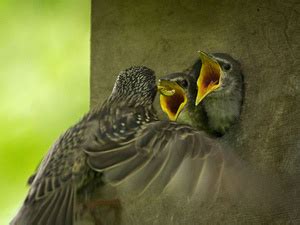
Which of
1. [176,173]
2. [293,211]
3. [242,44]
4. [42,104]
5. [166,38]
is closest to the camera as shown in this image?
[176,173]

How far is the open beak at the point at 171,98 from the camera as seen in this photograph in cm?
378

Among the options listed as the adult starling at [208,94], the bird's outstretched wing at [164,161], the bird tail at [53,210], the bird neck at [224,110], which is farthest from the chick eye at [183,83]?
the bird tail at [53,210]

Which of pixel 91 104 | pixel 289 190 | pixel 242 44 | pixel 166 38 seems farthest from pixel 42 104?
pixel 289 190

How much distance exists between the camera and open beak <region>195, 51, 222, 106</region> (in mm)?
3729

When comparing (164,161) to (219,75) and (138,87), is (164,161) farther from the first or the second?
(138,87)

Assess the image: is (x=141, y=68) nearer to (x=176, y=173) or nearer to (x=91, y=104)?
(x=91, y=104)

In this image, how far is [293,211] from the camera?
3.46 metres

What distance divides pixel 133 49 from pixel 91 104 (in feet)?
1.01

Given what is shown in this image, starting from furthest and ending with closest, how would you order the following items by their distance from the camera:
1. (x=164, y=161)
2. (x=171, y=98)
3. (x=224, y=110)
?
(x=171, y=98) < (x=224, y=110) < (x=164, y=161)

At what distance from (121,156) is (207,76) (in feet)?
2.18

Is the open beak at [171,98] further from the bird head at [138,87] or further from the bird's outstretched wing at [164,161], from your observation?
the bird's outstretched wing at [164,161]

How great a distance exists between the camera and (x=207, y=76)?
12.5 ft

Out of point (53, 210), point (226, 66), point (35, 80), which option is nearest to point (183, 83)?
point (226, 66)

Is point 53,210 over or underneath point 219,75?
underneath
